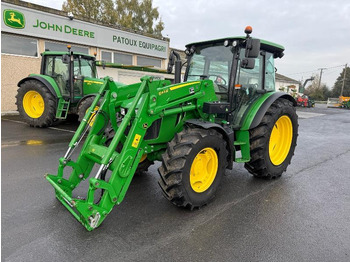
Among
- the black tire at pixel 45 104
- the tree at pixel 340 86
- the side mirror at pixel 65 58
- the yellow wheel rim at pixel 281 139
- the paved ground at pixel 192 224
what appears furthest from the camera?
the tree at pixel 340 86

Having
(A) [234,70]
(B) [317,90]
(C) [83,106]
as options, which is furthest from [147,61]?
(B) [317,90]

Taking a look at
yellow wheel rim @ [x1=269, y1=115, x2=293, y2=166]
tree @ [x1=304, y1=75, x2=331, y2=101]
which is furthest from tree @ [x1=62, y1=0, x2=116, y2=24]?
tree @ [x1=304, y1=75, x2=331, y2=101]

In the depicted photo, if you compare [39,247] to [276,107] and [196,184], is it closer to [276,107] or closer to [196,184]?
[196,184]

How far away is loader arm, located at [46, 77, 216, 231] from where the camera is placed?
2.56 meters

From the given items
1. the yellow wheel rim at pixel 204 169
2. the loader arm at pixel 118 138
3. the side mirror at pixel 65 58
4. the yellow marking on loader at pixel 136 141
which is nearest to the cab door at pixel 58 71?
the side mirror at pixel 65 58

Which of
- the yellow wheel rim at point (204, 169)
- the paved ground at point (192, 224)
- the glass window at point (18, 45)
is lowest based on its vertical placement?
the paved ground at point (192, 224)

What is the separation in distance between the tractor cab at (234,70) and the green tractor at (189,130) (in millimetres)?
15

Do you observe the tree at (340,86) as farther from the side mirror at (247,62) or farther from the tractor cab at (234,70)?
the side mirror at (247,62)

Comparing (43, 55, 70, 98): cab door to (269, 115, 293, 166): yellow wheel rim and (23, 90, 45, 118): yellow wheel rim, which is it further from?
(269, 115, 293, 166): yellow wheel rim

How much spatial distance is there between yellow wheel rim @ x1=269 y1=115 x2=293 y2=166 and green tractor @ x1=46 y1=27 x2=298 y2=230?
17 millimetres

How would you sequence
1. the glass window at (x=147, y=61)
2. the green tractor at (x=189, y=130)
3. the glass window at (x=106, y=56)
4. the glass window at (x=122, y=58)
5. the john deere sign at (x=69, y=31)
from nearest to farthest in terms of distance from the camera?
1. the green tractor at (x=189, y=130)
2. the john deere sign at (x=69, y=31)
3. the glass window at (x=106, y=56)
4. the glass window at (x=122, y=58)
5. the glass window at (x=147, y=61)

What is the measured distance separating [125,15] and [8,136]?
25.7 m

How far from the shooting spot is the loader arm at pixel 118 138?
8.41ft

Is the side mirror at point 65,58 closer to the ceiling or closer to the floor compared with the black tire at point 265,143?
closer to the ceiling
